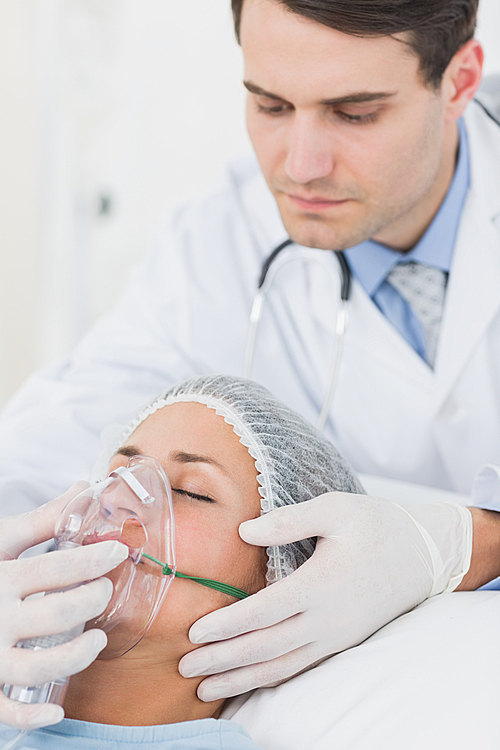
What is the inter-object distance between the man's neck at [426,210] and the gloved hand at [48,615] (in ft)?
3.85

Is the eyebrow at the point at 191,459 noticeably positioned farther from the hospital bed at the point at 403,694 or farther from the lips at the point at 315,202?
the lips at the point at 315,202

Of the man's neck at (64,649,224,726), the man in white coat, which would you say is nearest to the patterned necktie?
the man in white coat

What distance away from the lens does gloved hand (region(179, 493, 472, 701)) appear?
1.05 metres

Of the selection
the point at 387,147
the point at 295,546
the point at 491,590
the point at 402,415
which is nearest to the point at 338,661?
the point at 295,546

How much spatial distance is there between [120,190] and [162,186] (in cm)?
20

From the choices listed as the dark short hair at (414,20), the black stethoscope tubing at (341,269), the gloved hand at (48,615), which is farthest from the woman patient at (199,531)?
the dark short hair at (414,20)

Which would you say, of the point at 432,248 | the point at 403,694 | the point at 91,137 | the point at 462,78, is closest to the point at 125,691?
the point at 403,694

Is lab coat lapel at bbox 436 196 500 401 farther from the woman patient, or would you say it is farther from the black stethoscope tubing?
the woman patient

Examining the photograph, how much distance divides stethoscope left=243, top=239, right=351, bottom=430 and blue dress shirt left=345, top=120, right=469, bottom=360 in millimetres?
53

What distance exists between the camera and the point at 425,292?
70.2 inches

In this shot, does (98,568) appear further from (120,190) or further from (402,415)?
(120,190)

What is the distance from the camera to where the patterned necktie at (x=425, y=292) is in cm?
175

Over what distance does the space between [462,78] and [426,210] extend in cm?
31

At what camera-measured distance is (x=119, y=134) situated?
10.1 ft
